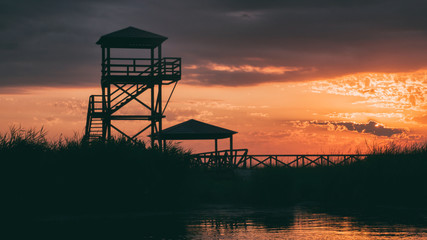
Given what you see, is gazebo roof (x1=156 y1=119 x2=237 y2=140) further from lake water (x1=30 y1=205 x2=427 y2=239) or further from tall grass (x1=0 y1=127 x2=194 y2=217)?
lake water (x1=30 y1=205 x2=427 y2=239)

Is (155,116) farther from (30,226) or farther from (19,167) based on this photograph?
(30,226)

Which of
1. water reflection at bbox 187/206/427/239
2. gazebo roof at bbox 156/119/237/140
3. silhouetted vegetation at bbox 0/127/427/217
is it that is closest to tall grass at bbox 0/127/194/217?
silhouetted vegetation at bbox 0/127/427/217

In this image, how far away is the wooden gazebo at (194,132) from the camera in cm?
3950

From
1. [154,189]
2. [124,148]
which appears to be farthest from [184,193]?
[124,148]

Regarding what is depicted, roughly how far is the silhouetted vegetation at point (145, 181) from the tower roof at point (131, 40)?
13.0 meters

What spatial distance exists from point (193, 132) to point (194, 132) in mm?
71

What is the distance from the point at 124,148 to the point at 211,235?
34.3 ft

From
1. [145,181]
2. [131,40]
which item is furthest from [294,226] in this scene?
[131,40]

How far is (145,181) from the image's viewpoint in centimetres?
2619

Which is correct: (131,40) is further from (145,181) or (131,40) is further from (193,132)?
(145,181)

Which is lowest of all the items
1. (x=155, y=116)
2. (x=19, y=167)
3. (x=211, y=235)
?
(x=211, y=235)

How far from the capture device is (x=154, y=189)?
86.7 ft

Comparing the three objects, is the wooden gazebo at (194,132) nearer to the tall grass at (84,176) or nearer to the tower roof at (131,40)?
the tower roof at (131,40)

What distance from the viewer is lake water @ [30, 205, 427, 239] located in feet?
57.5
